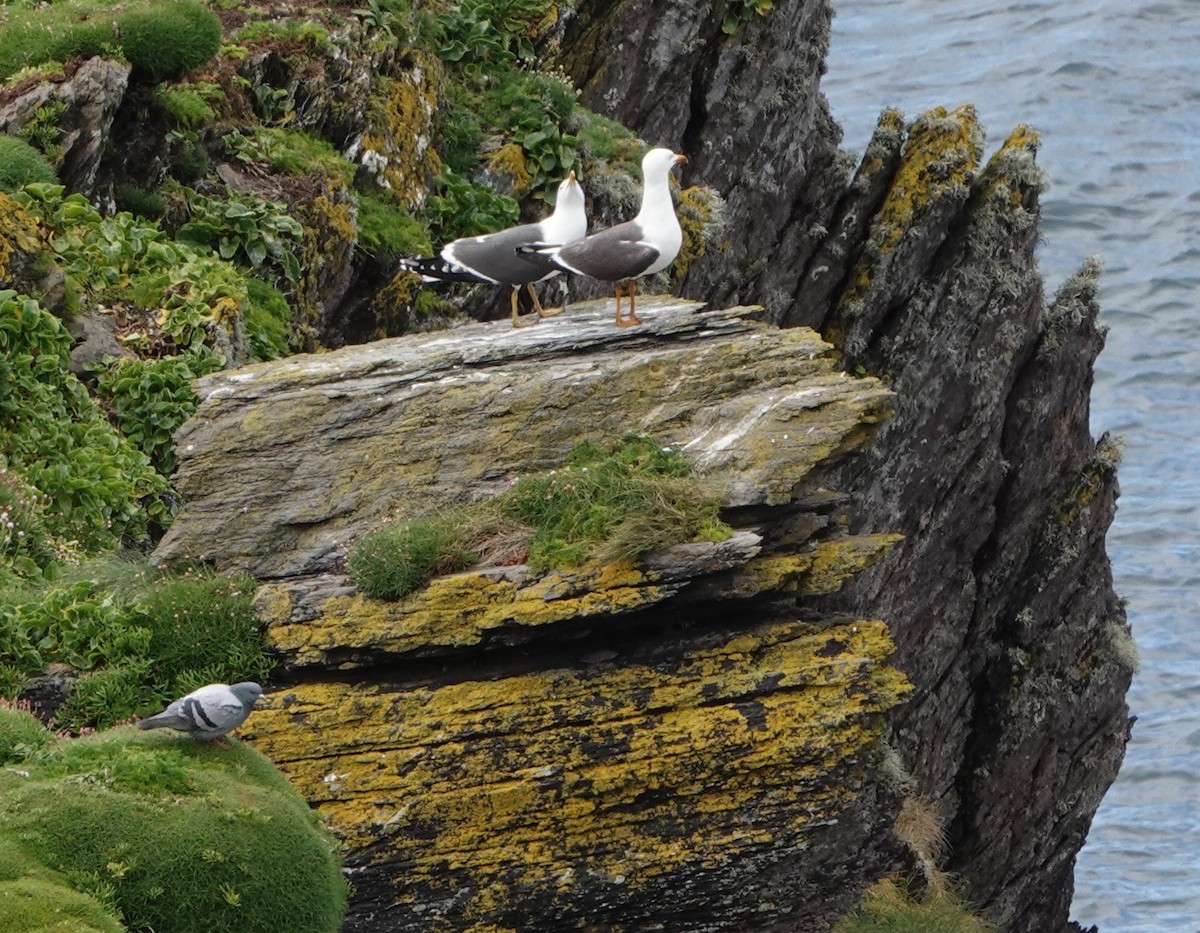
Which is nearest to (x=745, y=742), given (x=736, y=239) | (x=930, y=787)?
(x=930, y=787)

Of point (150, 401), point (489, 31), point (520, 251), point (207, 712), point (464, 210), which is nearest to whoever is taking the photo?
point (207, 712)

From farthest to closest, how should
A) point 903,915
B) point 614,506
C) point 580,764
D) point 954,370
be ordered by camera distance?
point 954,370
point 903,915
point 614,506
point 580,764

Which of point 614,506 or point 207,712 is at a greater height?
A: point 614,506

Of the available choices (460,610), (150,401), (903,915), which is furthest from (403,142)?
(903,915)

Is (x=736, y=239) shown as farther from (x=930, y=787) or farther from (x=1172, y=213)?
(x=1172, y=213)

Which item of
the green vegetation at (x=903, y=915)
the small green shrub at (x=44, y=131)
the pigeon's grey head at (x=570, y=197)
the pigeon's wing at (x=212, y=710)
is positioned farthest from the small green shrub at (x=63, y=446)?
the green vegetation at (x=903, y=915)

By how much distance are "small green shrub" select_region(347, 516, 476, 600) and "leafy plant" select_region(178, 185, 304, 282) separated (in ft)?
24.3

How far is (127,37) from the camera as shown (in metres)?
18.6

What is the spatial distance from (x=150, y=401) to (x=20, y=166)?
2998 mm

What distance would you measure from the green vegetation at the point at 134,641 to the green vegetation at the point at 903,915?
187 inches

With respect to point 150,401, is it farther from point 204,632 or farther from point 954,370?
point 954,370

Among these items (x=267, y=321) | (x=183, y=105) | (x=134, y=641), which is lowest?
(x=134, y=641)

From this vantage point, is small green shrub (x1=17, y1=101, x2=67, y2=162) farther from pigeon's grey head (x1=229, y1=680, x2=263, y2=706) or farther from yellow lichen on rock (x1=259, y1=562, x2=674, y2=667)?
pigeon's grey head (x1=229, y1=680, x2=263, y2=706)

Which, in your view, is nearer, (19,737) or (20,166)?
(19,737)
